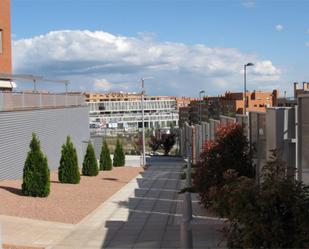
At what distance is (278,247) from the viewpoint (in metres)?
5.41

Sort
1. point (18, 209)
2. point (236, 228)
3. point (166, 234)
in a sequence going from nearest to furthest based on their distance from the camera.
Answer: point (236, 228), point (166, 234), point (18, 209)

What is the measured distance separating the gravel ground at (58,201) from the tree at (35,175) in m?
0.29

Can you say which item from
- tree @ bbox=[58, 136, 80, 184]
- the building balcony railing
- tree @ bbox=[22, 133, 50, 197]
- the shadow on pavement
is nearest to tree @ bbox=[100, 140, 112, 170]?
the building balcony railing

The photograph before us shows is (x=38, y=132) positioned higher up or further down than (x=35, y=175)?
higher up

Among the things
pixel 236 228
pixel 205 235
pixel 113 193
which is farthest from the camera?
pixel 113 193

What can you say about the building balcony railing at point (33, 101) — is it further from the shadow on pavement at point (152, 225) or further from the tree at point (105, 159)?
the shadow on pavement at point (152, 225)

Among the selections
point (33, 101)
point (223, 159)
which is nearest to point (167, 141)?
point (33, 101)

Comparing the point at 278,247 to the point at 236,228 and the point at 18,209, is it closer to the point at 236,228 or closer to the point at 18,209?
the point at 236,228

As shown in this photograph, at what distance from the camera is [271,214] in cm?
551

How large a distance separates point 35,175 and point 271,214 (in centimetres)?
1361

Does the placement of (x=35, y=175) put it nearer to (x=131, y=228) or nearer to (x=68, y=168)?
(x=68, y=168)

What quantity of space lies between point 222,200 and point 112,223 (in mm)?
8398

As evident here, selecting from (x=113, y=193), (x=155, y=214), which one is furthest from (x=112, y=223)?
(x=113, y=193)

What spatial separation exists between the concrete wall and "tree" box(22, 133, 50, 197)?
12.1ft
